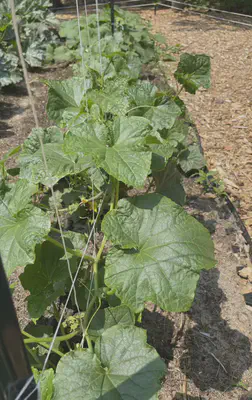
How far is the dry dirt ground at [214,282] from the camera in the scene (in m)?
1.89

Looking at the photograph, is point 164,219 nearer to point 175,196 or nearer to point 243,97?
point 175,196

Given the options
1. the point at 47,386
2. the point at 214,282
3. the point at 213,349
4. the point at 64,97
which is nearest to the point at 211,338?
the point at 213,349

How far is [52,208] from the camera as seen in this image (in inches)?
87.5

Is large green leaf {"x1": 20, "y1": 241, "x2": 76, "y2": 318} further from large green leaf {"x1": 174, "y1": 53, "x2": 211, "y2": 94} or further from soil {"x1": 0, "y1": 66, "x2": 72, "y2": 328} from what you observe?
soil {"x1": 0, "y1": 66, "x2": 72, "y2": 328}

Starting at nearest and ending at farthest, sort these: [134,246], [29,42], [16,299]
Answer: [134,246]
[16,299]
[29,42]

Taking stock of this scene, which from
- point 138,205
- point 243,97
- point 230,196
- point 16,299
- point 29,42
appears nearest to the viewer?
point 138,205

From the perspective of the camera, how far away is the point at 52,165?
62.9 inches

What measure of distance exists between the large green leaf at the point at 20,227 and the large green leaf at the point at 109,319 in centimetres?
41

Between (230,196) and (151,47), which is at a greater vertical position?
(151,47)

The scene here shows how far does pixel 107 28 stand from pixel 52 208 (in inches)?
132

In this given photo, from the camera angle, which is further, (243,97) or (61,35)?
(61,35)

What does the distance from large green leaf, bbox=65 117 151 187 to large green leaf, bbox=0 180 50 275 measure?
245 millimetres

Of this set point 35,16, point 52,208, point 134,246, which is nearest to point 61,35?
point 35,16

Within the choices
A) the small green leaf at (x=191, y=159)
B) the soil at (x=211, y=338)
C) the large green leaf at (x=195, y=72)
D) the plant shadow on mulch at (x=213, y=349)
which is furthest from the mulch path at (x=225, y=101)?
the large green leaf at (x=195, y=72)
